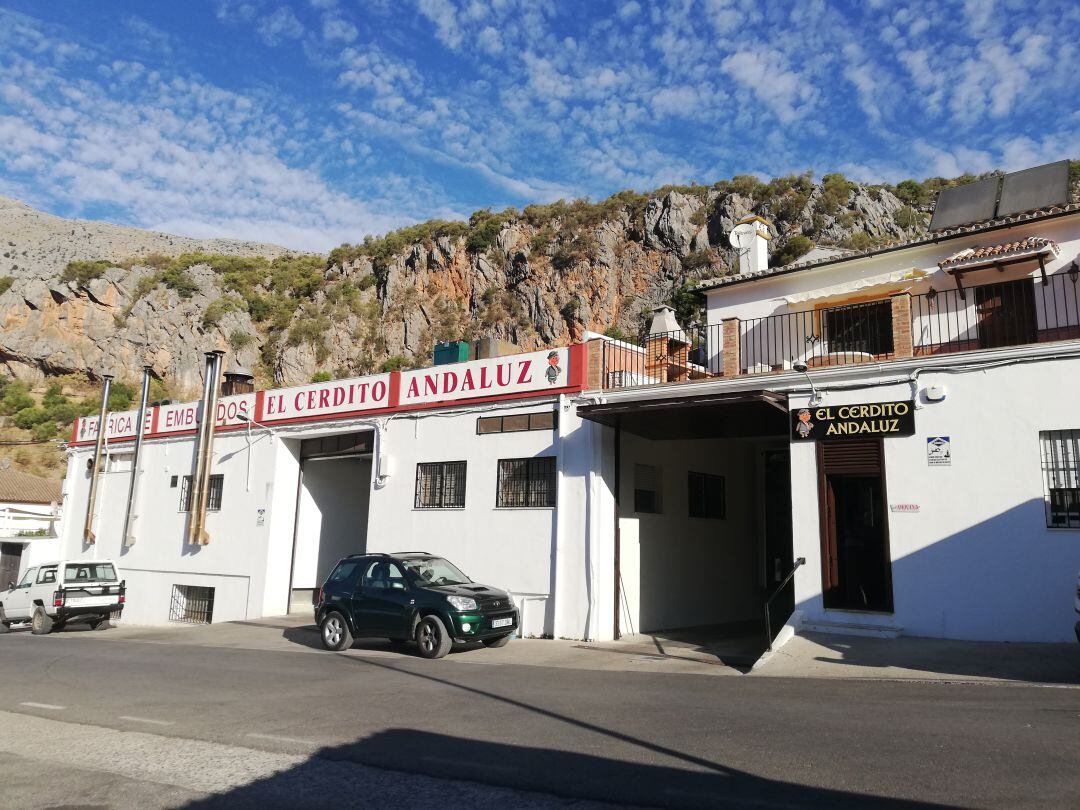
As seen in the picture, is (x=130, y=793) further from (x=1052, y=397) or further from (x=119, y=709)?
(x=1052, y=397)

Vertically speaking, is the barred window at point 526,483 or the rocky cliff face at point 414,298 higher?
the rocky cliff face at point 414,298

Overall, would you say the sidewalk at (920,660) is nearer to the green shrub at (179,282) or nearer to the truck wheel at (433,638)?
the truck wheel at (433,638)

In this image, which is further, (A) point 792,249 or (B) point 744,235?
(A) point 792,249

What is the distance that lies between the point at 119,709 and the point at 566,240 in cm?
5440

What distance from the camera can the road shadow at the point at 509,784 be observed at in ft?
16.6

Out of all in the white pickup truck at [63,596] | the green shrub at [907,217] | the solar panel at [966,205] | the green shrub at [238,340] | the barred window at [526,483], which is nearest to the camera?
the barred window at [526,483]

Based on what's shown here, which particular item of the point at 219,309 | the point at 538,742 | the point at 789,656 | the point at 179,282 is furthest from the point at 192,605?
the point at 179,282

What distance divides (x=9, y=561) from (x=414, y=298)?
38.0m

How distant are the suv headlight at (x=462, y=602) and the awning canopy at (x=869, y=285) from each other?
9842 mm

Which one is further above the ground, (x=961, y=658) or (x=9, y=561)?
(x=9, y=561)

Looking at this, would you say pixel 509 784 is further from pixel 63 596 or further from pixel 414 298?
pixel 414 298

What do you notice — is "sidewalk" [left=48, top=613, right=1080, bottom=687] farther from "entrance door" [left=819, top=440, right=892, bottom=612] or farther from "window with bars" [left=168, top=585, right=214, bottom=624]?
"window with bars" [left=168, top=585, right=214, bottom=624]

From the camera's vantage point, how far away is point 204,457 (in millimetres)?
22625

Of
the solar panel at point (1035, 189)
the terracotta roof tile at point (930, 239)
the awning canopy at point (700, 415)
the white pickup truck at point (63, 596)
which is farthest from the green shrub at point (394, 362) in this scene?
the solar panel at point (1035, 189)
